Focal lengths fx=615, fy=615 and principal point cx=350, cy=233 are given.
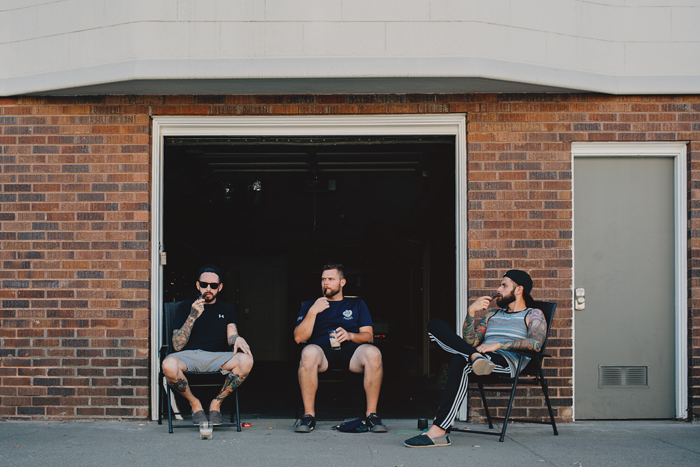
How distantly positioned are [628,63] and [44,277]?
17.1 feet

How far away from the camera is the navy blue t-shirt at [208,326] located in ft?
15.5

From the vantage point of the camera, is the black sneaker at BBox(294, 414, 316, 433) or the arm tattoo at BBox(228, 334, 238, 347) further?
the arm tattoo at BBox(228, 334, 238, 347)

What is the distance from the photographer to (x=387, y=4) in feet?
15.6

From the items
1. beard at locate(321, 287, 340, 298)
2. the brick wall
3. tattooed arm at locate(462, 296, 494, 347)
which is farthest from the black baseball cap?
beard at locate(321, 287, 340, 298)

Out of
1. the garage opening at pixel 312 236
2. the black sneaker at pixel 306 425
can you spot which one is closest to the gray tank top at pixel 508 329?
the black sneaker at pixel 306 425

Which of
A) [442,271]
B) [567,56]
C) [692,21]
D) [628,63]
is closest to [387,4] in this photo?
[567,56]

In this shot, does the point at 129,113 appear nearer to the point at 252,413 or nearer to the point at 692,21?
the point at 252,413

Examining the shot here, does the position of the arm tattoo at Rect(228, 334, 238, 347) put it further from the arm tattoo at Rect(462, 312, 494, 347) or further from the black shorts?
the arm tattoo at Rect(462, 312, 494, 347)

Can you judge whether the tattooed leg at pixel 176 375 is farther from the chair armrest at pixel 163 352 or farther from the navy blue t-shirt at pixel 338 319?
the navy blue t-shirt at pixel 338 319

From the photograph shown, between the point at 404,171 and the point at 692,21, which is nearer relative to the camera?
the point at 692,21

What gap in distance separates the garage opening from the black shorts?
0.50 m

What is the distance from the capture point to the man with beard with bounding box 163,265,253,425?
14.9 feet

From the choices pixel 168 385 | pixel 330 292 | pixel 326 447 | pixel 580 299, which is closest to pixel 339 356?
pixel 330 292

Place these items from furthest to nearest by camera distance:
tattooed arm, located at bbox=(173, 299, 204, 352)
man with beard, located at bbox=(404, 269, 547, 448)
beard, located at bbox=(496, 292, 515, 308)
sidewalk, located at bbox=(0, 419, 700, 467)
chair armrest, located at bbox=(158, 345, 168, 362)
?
1. chair armrest, located at bbox=(158, 345, 168, 362)
2. tattooed arm, located at bbox=(173, 299, 204, 352)
3. beard, located at bbox=(496, 292, 515, 308)
4. man with beard, located at bbox=(404, 269, 547, 448)
5. sidewalk, located at bbox=(0, 419, 700, 467)
